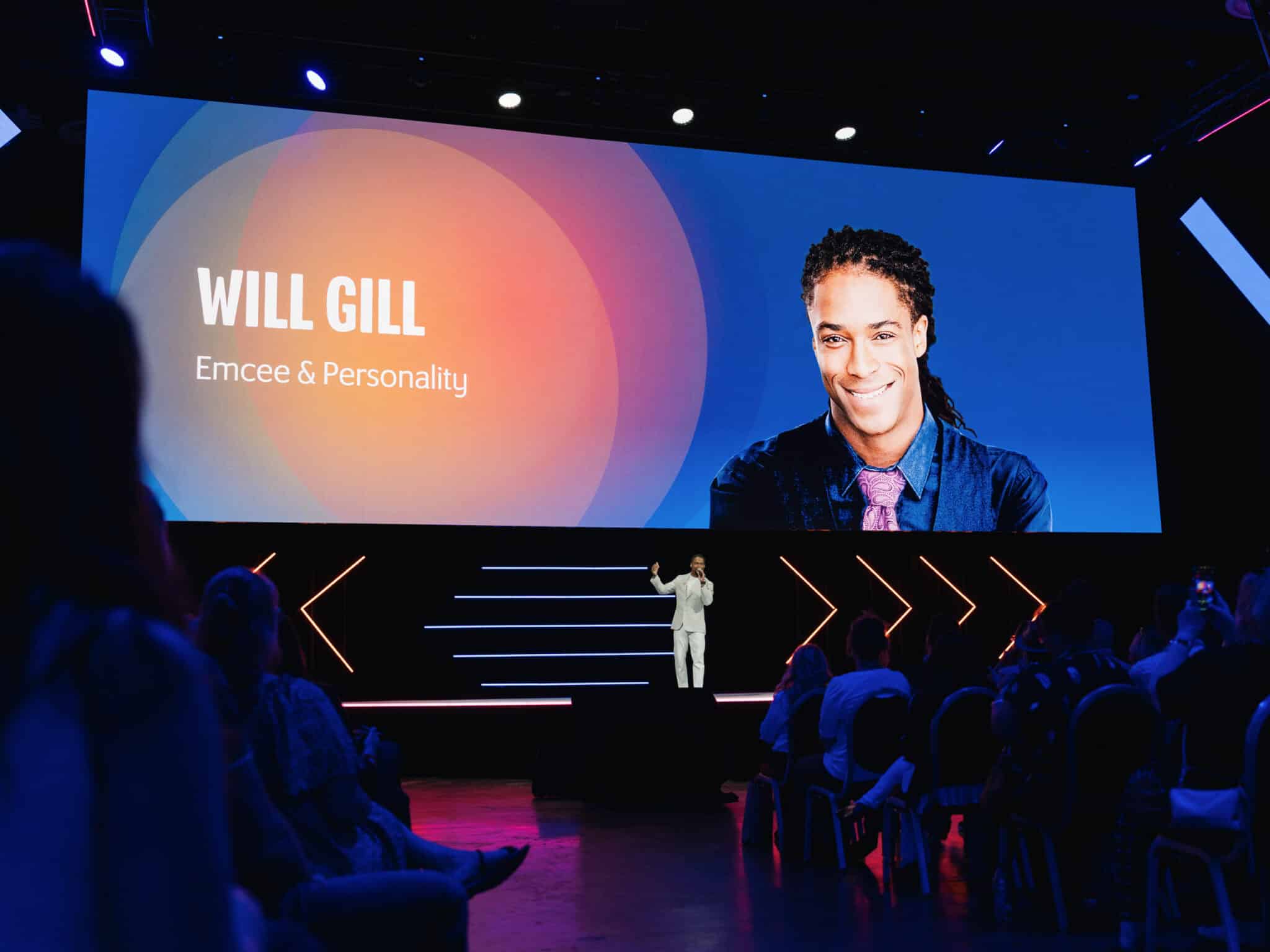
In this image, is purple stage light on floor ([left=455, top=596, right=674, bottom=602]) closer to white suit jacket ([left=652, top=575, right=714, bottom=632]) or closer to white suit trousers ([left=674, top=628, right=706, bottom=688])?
white suit jacket ([left=652, top=575, right=714, bottom=632])

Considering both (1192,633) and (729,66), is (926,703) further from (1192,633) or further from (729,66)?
(729,66)

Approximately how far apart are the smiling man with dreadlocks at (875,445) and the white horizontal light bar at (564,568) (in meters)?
1.08

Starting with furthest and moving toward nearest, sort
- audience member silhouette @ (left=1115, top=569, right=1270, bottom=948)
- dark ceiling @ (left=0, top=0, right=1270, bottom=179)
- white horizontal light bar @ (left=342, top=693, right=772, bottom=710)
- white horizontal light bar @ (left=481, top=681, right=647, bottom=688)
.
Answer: white horizontal light bar @ (left=481, top=681, right=647, bottom=688) → white horizontal light bar @ (left=342, top=693, right=772, bottom=710) → dark ceiling @ (left=0, top=0, right=1270, bottom=179) → audience member silhouette @ (left=1115, top=569, right=1270, bottom=948)

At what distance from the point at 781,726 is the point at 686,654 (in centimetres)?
365

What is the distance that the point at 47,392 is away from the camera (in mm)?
675

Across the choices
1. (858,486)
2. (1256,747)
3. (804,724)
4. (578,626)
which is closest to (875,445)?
(858,486)

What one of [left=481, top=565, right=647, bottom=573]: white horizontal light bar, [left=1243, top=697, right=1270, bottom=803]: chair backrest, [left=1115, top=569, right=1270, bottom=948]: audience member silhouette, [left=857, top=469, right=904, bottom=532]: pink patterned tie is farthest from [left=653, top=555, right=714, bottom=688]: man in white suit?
[left=1243, top=697, right=1270, bottom=803]: chair backrest

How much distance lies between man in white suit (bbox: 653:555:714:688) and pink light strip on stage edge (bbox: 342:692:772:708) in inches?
14.1

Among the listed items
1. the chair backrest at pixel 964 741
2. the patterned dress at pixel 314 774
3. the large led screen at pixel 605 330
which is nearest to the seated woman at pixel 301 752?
the patterned dress at pixel 314 774

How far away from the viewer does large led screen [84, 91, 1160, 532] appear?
25.2ft

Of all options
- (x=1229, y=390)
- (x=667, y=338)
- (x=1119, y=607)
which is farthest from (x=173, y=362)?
(x=1229, y=390)

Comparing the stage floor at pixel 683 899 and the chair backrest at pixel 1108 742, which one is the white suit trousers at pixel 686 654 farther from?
the chair backrest at pixel 1108 742

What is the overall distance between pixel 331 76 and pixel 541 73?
1.54m

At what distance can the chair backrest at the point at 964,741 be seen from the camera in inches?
165
